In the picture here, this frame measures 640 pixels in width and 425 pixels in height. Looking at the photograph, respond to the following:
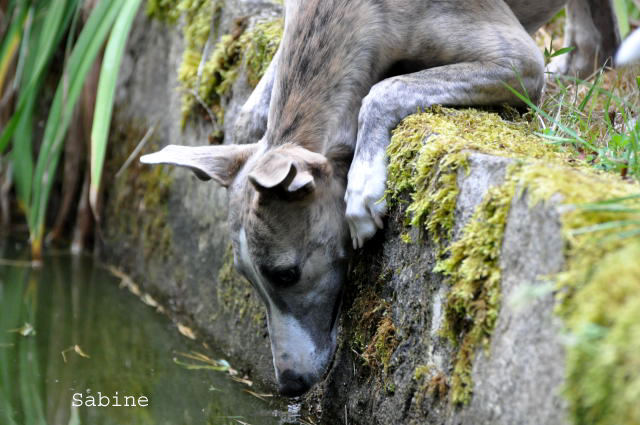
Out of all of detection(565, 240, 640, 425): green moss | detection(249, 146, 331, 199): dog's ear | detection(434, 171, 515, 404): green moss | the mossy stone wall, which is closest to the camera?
detection(565, 240, 640, 425): green moss

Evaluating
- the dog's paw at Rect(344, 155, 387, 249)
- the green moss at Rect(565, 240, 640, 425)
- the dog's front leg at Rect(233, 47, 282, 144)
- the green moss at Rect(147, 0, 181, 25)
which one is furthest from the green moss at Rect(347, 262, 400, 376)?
the green moss at Rect(147, 0, 181, 25)

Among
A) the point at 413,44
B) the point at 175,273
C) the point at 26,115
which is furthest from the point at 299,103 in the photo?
the point at 26,115

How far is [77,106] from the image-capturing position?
209 inches

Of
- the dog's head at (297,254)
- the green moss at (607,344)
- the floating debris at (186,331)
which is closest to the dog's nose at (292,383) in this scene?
the dog's head at (297,254)

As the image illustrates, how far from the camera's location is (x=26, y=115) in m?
4.63

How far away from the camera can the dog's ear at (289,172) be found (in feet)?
7.41

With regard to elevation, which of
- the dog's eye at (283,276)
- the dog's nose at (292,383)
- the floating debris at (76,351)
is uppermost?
the dog's eye at (283,276)

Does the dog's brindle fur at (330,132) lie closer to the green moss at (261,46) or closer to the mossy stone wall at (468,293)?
the mossy stone wall at (468,293)

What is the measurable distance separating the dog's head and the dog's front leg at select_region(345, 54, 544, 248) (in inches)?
3.8

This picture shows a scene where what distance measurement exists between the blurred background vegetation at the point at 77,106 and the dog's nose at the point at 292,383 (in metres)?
1.08

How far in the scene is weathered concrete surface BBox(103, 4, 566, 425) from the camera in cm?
171

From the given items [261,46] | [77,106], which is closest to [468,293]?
[261,46]

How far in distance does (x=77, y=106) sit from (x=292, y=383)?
3383 mm

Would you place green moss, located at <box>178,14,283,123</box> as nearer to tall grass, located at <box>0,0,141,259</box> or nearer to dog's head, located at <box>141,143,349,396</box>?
tall grass, located at <box>0,0,141,259</box>
